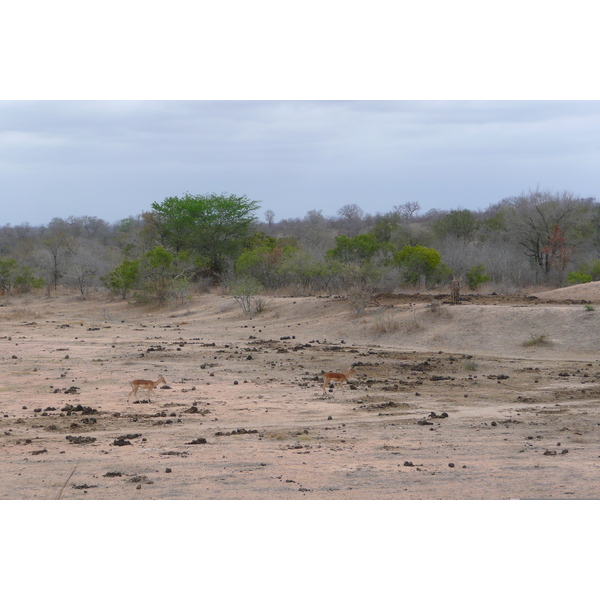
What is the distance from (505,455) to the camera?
23.4 ft

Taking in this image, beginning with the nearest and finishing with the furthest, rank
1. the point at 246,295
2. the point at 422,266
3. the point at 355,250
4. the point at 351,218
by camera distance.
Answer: the point at 246,295
the point at 422,266
the point at 355,250
the point at 351,218

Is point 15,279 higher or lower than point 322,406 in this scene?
higher

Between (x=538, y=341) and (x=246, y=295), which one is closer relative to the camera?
(x=538, y=341)

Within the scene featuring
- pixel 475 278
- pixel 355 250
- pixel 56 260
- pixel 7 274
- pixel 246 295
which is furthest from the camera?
pixel 56 260

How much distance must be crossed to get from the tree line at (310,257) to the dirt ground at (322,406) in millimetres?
4246

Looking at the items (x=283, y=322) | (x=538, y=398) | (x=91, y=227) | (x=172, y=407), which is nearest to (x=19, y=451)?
(x=172, y=407)

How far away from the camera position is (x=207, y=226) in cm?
3819

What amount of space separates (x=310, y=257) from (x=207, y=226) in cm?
1023

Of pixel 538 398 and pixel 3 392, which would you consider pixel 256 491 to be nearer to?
pixel 538 398

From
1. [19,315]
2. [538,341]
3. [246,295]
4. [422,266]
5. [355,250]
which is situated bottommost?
[19,315]

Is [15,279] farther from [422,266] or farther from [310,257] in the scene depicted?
[422,266]

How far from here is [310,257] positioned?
A: 98.0ft

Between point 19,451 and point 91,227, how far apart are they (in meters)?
78.7

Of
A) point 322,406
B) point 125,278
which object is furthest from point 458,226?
point 322,406
